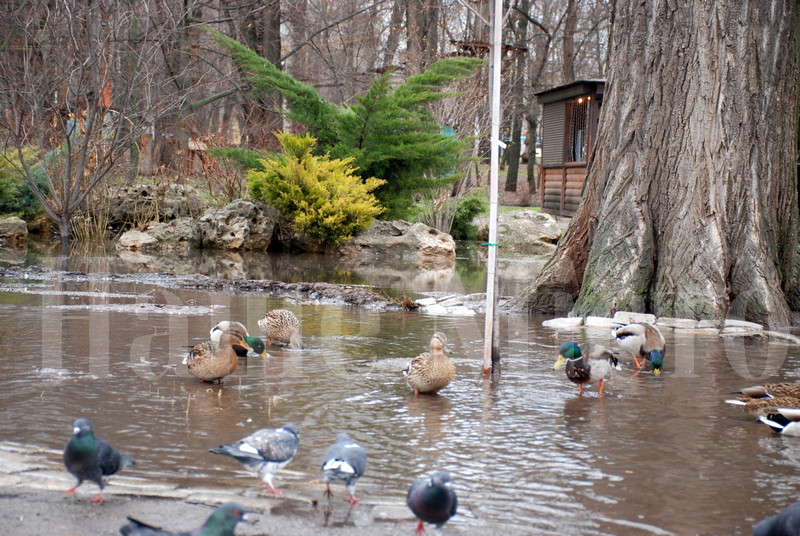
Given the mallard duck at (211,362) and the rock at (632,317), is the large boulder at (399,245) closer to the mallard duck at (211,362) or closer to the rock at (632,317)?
the rock at (632,317)

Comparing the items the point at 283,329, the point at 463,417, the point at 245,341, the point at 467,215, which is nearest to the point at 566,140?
the point at 467,215

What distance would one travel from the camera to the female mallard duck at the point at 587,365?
24.1 feet

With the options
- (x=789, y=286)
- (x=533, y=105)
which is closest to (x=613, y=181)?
(x=789, y=286)

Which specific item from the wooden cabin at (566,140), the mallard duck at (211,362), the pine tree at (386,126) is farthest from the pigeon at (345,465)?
the wooden cabin at (566,140)

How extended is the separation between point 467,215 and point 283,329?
19.4 meters

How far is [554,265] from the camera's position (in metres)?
12.0

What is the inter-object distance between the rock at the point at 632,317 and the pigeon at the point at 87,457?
7.29 meters

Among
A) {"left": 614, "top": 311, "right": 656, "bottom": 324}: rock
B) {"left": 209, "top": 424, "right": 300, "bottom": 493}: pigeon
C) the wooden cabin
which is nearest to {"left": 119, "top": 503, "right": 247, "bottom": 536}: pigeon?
{"left": 209, "top": 424, "right": 300, "bottom": 493}: pigeon

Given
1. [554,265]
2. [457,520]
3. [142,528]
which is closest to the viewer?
[142,528]

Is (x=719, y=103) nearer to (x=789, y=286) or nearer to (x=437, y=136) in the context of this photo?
(x=789, y=286)

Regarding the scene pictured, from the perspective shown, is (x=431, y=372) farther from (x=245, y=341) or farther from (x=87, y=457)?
(x=87, y=457)

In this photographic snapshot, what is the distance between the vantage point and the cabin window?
3181 centimetres

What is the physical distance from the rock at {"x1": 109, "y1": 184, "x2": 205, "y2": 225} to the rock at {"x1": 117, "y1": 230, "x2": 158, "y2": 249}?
56.8 inches

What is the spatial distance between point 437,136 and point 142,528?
69.1 ft
